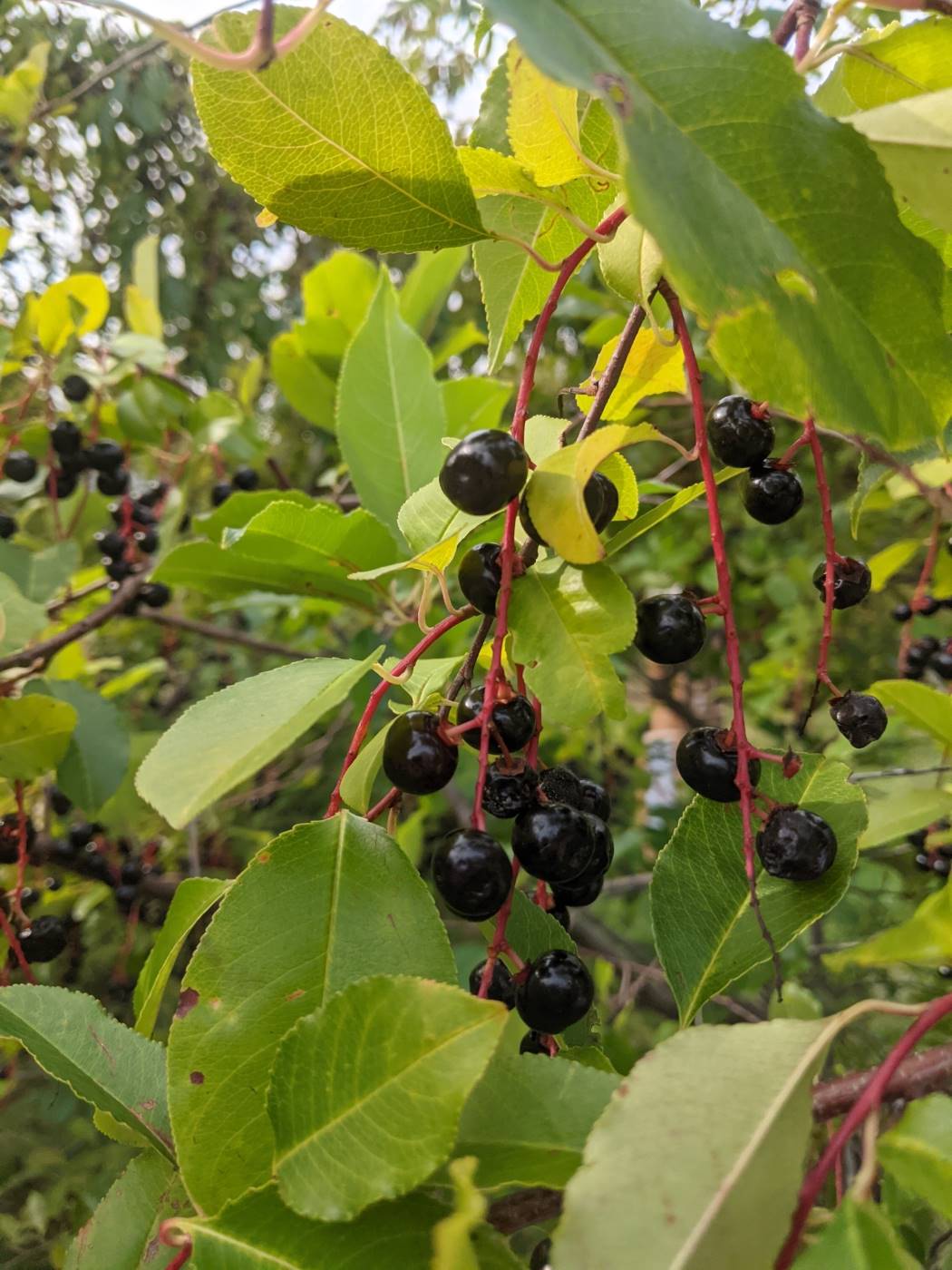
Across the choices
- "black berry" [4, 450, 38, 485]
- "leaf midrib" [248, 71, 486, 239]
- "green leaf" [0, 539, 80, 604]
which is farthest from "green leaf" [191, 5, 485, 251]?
"black berry" [4, 450, 38, 485]

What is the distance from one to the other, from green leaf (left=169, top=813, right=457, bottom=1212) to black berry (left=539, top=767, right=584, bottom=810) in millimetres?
122

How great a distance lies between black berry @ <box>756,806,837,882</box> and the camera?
55 cm

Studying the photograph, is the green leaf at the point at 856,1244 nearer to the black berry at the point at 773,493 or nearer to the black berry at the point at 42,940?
the black berry at the point at 773,493

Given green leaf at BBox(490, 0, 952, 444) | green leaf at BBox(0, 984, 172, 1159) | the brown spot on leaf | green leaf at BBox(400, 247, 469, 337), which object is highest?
green leaf at BBox(400, 247, 469, 337)

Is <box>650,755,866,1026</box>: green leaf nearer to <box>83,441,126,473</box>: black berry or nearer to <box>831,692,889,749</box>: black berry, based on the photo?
<box>831,692,889,749</box>: black berry

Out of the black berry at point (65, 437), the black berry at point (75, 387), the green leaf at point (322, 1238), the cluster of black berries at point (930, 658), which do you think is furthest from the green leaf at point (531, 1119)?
the black berry at point (75, 387)

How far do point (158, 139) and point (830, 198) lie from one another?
15.5 ft

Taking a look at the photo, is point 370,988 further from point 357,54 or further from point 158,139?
point 158,139

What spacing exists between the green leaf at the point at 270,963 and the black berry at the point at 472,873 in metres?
0.02

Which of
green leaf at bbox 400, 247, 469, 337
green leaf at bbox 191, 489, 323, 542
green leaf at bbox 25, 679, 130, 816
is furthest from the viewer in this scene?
green leaf at bbox 400, 247, 469, 337

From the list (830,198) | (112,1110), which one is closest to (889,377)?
(830,198)

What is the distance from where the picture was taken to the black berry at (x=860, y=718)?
24.4 inches

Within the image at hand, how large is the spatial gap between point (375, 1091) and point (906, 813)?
842mm

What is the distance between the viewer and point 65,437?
70.9 inches
